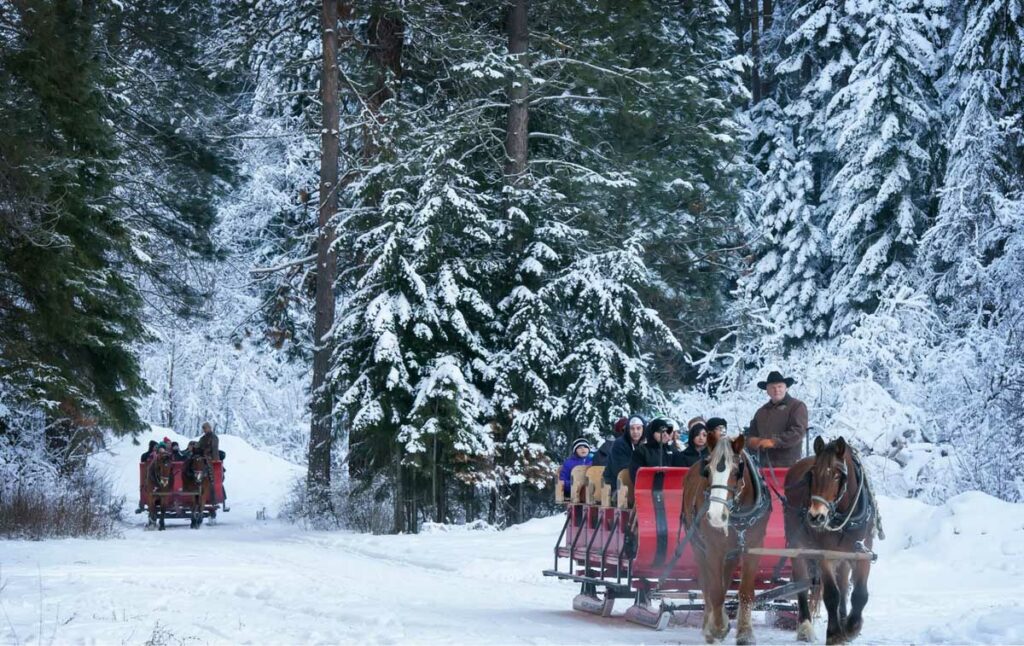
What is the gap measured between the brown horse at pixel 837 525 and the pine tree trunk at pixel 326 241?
694 inches

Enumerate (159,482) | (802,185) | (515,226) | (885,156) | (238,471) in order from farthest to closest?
(238,471) → (802,185) → (885,156) → (159,482) → (515,226)

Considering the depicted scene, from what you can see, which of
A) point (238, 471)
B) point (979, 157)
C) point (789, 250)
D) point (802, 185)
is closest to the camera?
point (979, 157)

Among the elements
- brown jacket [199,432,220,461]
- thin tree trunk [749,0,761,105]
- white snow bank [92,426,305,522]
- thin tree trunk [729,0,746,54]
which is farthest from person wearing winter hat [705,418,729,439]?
thin tree trunk [729,0,746,54]

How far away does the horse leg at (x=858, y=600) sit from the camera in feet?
34.2

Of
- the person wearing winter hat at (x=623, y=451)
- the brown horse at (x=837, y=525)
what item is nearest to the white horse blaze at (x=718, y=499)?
the brown horse at (x=837, y=525)

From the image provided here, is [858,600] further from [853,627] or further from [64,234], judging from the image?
[64,234]

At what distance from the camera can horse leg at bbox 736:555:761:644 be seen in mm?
10633

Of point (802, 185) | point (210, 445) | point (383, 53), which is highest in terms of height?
point (383, 53)

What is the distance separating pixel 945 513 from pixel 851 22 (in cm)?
2203

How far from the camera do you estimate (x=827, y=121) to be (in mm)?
34906

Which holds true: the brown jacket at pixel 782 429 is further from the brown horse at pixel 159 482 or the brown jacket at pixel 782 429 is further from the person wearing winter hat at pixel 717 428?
the brown horse at pixel 159 482

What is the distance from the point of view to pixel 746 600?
35.3 ft

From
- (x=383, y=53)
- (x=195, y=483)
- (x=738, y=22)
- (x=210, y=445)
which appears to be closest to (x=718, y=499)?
(x=195, y=483)

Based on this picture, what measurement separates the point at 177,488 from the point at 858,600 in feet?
66.5
